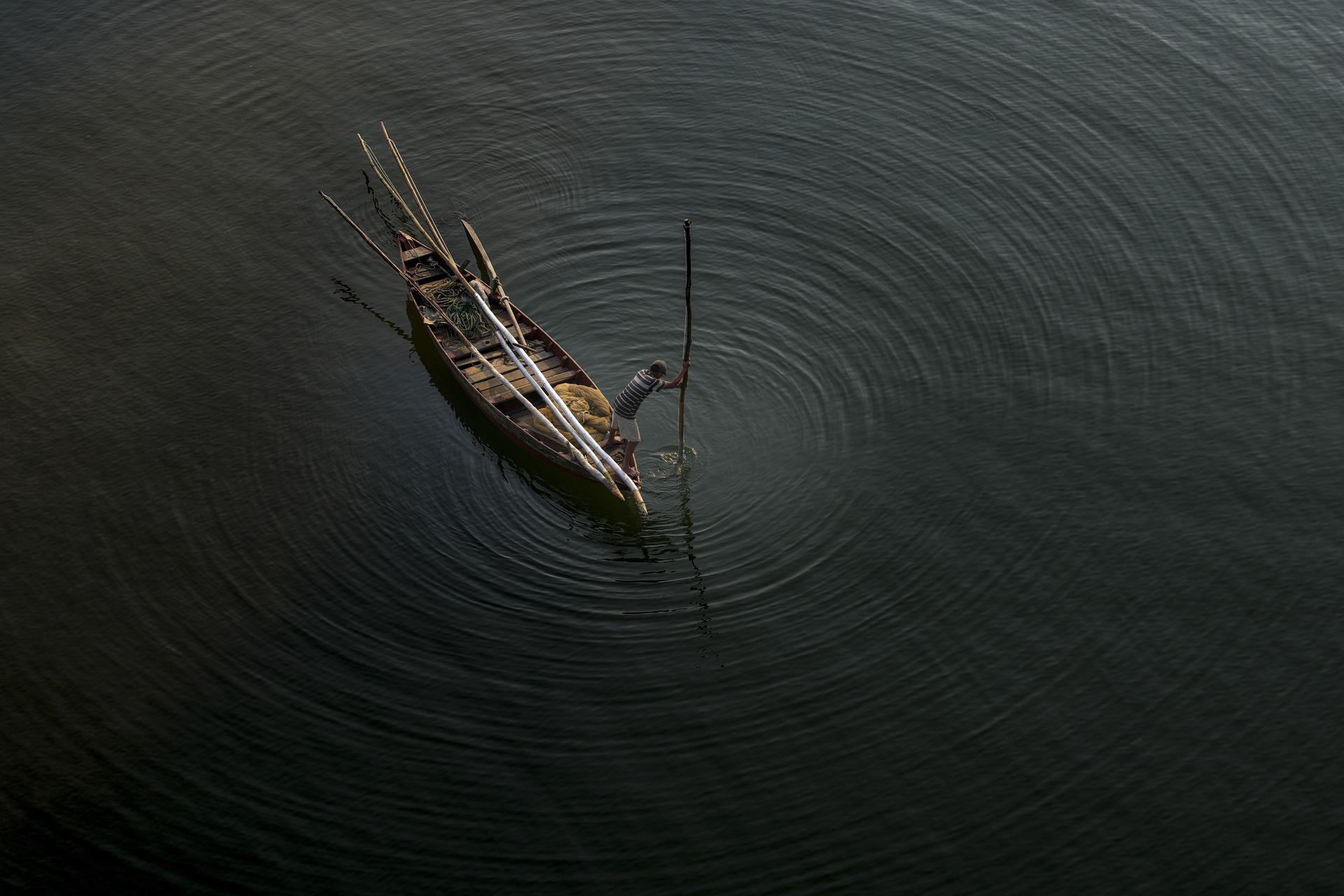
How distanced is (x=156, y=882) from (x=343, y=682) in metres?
3.39

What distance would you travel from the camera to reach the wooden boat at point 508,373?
64.2 ft

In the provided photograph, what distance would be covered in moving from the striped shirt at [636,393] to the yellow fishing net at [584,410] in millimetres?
868

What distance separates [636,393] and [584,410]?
1945mm

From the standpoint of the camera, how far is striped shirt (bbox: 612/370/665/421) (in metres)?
17.8

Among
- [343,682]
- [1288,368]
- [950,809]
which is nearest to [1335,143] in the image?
[1288,368]

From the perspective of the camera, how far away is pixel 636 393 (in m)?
18.1

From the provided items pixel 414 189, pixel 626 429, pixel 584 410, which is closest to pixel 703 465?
pixel 626 429

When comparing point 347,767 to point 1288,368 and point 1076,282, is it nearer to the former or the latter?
point 1076,282

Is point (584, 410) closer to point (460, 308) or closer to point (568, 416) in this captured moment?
point (568, 416)

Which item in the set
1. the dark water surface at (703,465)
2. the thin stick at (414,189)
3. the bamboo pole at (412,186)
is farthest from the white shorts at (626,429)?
the bamboo pole at (412,186)

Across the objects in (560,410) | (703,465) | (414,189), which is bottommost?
(703,465)

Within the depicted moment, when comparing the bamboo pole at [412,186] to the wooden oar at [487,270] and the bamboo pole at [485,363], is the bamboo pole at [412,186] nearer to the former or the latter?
the wooden oar at [487,270]

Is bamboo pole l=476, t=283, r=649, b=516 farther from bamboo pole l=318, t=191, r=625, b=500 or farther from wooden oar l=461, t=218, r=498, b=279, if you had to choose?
wooden oar l=461, t=218, r=498, b=279

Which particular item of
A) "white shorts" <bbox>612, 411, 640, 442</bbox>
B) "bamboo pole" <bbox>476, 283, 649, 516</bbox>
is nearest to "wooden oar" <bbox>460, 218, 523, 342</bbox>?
"bamboo pole" <bbox>476, 283, 649, 516</bbox>
